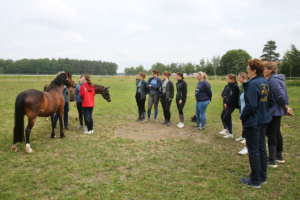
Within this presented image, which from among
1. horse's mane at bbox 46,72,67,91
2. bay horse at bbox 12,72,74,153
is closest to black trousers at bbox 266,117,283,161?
bay horse at bbox 12,72,74,153

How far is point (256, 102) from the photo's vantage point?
3209 millimetres

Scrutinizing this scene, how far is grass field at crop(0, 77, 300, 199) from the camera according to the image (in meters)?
3.21

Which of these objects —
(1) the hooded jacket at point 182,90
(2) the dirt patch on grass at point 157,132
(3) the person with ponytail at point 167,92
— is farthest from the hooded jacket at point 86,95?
(1) the hooded jacket at point 182,90

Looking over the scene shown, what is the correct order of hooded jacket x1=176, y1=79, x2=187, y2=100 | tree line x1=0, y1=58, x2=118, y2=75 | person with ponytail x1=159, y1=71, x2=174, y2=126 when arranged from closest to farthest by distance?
hooded jacket x1=176, y1=79, x2=187, y2=100, person with ponytail x1=159, y1=71, x2=174, y2=126, tree line x1=0, y1=58, x2=118, y2=75

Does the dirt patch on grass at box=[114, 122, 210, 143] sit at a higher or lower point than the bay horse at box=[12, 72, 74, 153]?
lower

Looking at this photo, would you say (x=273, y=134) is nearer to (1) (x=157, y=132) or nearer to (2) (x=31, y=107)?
(1) (x=157, y=132)

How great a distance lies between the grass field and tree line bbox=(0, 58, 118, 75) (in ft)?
280

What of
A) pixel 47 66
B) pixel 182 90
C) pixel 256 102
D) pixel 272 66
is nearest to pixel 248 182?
pixel 256 102

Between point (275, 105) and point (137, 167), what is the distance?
330cm

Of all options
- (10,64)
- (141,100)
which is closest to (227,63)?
(141,100)

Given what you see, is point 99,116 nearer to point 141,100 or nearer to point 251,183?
point 141,100

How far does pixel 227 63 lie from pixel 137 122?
85.4 m

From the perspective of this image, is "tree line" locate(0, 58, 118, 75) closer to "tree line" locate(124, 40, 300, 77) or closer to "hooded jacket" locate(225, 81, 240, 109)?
"tree line" locate(124, 40, 300, 77)

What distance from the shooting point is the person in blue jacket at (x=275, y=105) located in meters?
3.98
